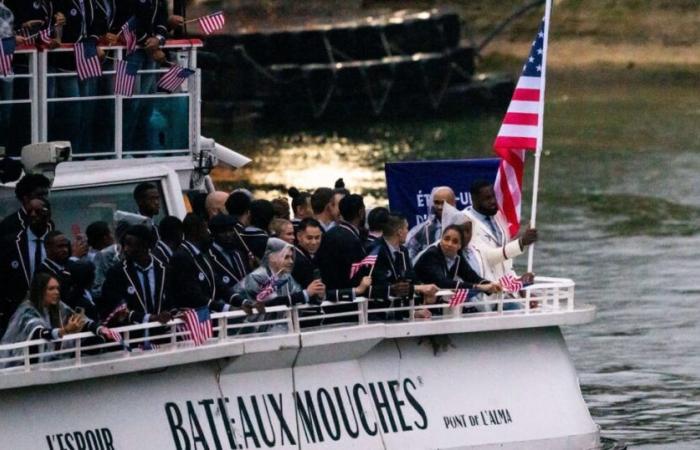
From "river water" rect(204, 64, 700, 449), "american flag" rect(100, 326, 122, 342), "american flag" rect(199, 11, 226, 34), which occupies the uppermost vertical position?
"american flag" rect(199, 11, 226, 34)

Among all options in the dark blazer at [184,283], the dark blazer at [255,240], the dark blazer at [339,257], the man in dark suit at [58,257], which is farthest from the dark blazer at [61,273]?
the dark blazer at [339,257]

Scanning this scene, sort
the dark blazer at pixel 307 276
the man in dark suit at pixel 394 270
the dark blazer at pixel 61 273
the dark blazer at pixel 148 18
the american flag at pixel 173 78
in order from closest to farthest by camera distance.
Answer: the dark blazer at pixel 61 273 < the dark blazer at pixel 307 276 < the man in dark suit at pixel 394 270 < the dark blazer at pixel 148 18 < the american flag at pixel 173 78

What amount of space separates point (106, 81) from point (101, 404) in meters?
3.74

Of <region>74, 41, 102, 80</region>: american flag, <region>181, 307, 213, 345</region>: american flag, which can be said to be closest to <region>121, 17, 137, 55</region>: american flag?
<region>74, 41, 102, 80</region>: american flag

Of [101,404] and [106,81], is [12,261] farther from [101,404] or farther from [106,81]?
[106,81]

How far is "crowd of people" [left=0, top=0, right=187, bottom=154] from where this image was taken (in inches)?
789

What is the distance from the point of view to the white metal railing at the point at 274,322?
57.3 ft

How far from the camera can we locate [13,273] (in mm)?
18000

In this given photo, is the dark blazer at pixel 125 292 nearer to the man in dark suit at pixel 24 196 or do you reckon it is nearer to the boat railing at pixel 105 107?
the man in dark suit at pixel 24 196

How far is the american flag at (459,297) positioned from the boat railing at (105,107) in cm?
315

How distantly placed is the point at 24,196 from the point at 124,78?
237 centimetres

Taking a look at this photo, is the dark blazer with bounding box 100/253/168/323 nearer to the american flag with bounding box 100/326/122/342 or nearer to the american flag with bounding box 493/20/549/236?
the american flag with bounding box 100/326/122/342

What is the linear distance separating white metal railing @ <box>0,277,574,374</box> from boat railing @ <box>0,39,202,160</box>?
256 centimetres

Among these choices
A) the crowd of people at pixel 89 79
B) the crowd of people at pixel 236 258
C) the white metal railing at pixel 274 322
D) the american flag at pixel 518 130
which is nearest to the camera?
the white metal railing at pixel 274 322
